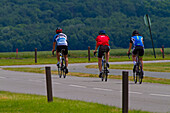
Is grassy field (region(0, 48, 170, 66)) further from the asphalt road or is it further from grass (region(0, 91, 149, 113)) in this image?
grass (region(0, 91, 149, 113))

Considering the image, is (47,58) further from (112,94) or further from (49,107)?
(49,107)

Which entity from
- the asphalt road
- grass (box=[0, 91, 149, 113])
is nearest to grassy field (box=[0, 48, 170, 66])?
the asphalt road

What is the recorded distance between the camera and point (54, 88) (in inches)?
656

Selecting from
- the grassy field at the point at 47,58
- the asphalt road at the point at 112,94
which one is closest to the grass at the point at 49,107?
the asphalt road at the point at 112,94

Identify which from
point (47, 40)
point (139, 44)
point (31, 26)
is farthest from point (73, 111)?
point (31, 26)

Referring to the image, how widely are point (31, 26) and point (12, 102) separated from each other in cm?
18281

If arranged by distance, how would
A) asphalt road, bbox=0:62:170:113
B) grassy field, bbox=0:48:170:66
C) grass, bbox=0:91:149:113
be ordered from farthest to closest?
grassy field, bbox=0:48:170:66 < asphalt road, bbox=0:62:170:113 < grass, bbox=0:91:149:113

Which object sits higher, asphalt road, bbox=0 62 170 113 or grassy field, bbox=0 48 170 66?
asphalt road, bbox=0 62 170 113

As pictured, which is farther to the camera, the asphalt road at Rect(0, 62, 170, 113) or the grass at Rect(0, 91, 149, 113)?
the asphalt road at Rect(0, 62, 170, 113)

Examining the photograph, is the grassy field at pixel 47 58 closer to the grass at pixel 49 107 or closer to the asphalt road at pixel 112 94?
the asphalt road at pixel 112 94

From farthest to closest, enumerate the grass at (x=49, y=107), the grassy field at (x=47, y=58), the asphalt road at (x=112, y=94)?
the grassy field at (x=47, y=58)
the asphalt road at (x=112, y=94)
the grass at (x=49, y=107)

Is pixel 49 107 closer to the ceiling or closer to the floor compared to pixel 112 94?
closer to the ceiling

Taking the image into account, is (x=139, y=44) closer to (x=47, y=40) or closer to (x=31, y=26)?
(x=47, y=40)

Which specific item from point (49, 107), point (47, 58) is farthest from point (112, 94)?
point (47, 58)
